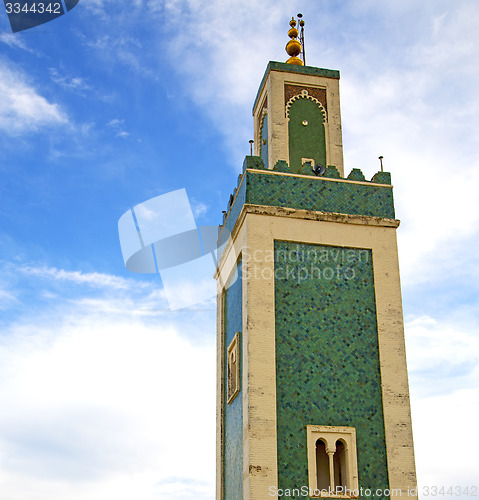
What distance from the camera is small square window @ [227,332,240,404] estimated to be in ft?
39.0

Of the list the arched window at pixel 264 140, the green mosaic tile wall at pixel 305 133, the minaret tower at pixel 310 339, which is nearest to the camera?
the minaret tower at pixel 310 339

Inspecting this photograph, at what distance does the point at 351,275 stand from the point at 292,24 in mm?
6499

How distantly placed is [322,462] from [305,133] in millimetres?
6343

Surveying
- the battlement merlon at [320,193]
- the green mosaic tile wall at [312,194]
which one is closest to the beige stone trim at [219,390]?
the green mosaic tile wall at [312,194]

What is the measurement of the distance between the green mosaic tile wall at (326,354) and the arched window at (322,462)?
42 centimetres

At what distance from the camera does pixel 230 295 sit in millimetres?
13578

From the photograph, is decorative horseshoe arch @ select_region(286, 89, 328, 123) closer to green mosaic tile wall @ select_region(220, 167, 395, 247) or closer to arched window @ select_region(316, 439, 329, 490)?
green mosaic tile wall @ select_region(220, 167, 395, 247)

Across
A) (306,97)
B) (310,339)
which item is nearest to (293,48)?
(306,97)

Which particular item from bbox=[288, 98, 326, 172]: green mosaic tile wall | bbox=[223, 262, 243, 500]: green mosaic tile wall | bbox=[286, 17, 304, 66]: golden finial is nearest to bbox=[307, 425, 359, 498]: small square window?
bbox=[223, 262, 243, 500]: green mosaic tile wall

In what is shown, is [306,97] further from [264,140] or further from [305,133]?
[264,140]

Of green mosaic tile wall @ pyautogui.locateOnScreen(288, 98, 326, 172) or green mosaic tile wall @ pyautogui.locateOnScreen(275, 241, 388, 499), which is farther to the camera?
green mosaic tile wall @ pyautogui.locateOnScreen(288, 98, 326, 172)

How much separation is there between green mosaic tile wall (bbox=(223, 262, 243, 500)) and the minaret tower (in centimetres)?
3

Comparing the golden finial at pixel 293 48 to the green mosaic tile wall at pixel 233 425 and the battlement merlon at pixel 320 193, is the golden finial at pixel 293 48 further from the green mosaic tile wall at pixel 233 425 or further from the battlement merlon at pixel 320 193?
the green mosaic tile wall at pixel 233 425

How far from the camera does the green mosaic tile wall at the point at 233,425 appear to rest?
453 inches
